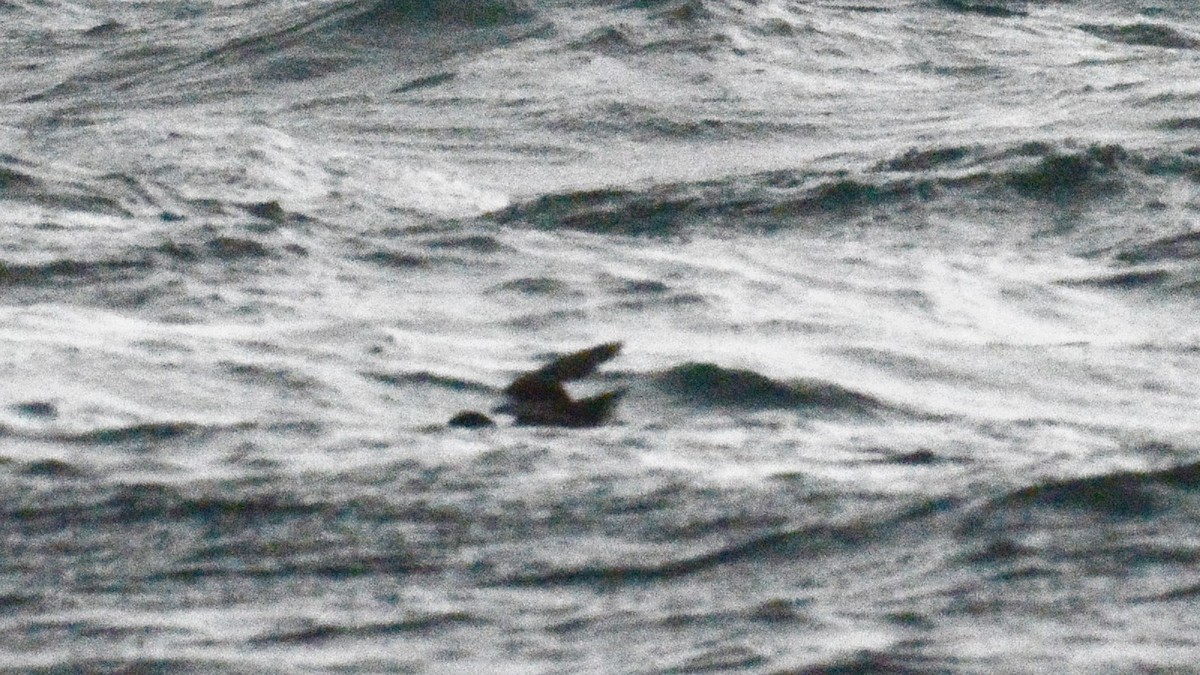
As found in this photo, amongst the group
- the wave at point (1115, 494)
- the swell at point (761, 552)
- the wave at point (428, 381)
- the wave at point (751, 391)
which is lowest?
the wave at point (751, 391)

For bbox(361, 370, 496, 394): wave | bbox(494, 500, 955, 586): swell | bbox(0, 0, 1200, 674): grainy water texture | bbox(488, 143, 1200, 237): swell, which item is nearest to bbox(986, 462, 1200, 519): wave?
bbox(0, 0, 1200, 674): grainy water texture

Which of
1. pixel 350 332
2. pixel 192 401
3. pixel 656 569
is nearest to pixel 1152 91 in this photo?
pixel 350 332

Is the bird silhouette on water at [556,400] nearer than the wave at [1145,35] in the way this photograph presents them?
Yes

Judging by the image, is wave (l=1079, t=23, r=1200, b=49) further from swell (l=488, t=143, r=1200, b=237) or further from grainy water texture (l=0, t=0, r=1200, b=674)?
swell (l=488, t=143, r=1200, b=237)

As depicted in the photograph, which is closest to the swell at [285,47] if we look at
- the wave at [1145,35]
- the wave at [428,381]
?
the wave at [1145,35]

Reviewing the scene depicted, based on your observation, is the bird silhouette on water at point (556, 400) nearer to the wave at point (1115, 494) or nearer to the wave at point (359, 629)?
the wave at point (1115, 494)

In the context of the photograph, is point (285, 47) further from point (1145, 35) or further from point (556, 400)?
point (556, 400)

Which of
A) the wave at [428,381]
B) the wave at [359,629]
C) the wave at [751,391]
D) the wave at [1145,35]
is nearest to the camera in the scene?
the wave at [359,629]
